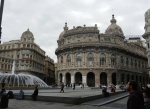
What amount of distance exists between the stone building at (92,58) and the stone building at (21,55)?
1427cm

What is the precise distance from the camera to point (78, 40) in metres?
53.8

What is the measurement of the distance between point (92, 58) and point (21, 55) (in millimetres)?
27736

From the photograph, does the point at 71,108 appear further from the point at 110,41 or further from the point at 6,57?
the point at 6,57

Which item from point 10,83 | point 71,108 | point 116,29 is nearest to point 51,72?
point 116,29

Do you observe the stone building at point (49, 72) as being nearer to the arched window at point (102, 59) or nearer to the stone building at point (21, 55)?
the stone building at point (21, 55)

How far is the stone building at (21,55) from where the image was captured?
65.9 meters

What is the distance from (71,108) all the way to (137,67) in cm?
5638

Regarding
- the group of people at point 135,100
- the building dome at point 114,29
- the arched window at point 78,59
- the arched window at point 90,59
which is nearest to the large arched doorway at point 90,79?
the arched window at point 90,59

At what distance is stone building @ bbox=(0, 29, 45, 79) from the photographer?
216ft

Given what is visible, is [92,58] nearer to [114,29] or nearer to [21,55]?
[114,29]

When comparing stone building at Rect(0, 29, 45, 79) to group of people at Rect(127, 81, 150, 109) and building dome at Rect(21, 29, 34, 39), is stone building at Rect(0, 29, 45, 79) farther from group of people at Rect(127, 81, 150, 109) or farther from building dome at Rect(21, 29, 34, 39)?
group of people at Rect(127, 81, 150, 109)

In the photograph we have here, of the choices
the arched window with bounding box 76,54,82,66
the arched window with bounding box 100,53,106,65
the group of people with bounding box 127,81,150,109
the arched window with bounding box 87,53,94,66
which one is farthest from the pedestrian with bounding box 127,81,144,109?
the arched window with bounding box 76,54,82,66

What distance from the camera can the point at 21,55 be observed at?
66688 mm

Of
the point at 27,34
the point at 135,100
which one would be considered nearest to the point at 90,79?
the point at 27,34
